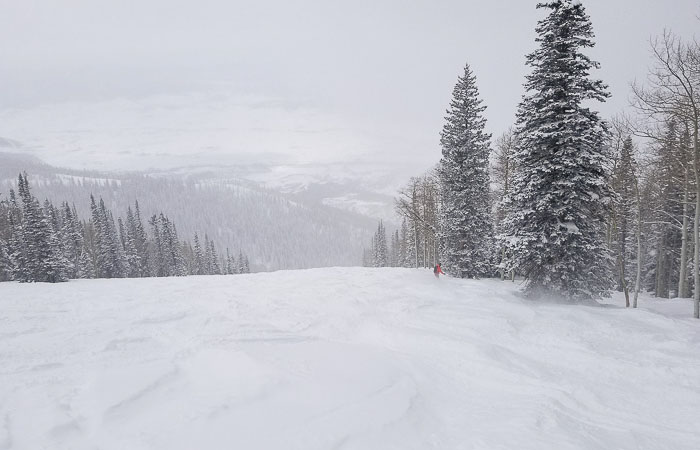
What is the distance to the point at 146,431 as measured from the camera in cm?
416

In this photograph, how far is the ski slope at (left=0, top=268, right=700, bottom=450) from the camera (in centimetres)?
432

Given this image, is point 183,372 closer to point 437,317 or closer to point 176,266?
point 437,317

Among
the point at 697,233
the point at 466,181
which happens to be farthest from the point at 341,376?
the point at 466,181

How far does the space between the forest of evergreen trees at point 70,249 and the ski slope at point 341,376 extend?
1062 inches

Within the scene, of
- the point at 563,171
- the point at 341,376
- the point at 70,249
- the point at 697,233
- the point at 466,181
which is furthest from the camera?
the point at 70,249

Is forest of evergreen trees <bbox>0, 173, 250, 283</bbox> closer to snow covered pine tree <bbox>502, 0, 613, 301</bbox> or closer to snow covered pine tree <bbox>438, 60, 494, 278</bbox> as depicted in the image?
snow covered pine tree <bbox>438, 60, 494, 278</bbox>

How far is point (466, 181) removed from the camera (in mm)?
23625

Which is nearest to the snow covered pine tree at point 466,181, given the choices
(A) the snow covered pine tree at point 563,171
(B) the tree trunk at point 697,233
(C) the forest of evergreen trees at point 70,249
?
(A) the snow covered pine tree at point 563,171

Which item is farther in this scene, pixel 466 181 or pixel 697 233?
pixel 466 181

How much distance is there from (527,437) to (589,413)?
5.65 ft

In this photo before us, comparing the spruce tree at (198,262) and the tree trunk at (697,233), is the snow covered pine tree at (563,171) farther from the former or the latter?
the spruce tree at (198,262)

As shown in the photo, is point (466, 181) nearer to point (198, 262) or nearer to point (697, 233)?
point (697, 233)

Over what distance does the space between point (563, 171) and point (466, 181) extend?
10596mm

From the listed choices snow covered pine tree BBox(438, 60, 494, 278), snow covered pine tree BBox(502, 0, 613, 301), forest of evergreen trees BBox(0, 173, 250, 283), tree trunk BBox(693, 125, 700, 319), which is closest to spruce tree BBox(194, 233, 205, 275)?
forest of evergreen trees BBox(0, 173, 250, 283)
